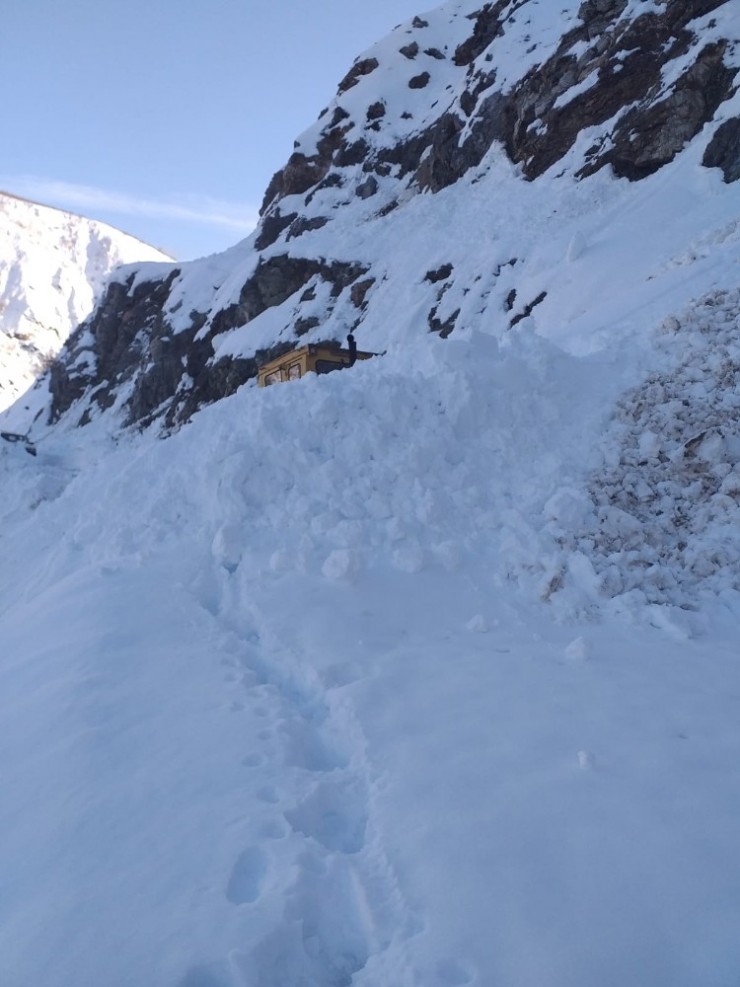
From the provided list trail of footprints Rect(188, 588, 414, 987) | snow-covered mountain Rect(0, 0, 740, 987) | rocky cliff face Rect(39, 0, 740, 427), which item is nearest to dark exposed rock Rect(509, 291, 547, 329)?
rocky cliff face Rect(39, 0, 740, 427)

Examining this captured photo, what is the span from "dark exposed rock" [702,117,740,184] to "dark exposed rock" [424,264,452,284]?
324 inches

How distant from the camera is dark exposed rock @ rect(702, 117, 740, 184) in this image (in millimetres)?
15784

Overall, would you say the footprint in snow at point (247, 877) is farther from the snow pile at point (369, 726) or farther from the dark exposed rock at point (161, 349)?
the dark exposed rock at point (161, 349)

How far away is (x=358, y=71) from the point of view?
41188 mm

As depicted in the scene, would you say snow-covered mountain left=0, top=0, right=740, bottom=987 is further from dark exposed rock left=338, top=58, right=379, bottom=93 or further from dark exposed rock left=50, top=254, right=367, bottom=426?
dark exposed rock left=338, top=58, right=379, bottom=93

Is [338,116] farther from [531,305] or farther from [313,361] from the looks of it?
[313,361]

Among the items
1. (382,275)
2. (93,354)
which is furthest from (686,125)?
Answer: (93,354)

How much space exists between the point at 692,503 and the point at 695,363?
1865 millimetres

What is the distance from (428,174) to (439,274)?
9.79 m

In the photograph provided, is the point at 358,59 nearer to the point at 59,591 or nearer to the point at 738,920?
the point at 59,591

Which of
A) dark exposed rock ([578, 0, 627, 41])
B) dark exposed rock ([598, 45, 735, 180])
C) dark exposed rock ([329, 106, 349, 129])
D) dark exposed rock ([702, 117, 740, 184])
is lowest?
dark exposed rock ([702, 117, 740, 184])

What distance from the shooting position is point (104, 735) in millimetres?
4445

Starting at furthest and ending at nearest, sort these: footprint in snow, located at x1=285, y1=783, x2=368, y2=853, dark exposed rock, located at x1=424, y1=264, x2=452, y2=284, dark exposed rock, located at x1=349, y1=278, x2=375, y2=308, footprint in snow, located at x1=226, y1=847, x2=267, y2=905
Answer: dark exposed rock, located at x1=349, y1=278, x2=375, y2=308
dark exposed rock, located at x1=424, y1=264, x2=452, y2=284
footprint in snow, located at x1=285, y1=783, x2=368, y2=853
footprint in snow, located at x1=226, y1=847, x2=267, y2=905

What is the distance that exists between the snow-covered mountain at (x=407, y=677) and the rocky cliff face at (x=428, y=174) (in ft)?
25.3
